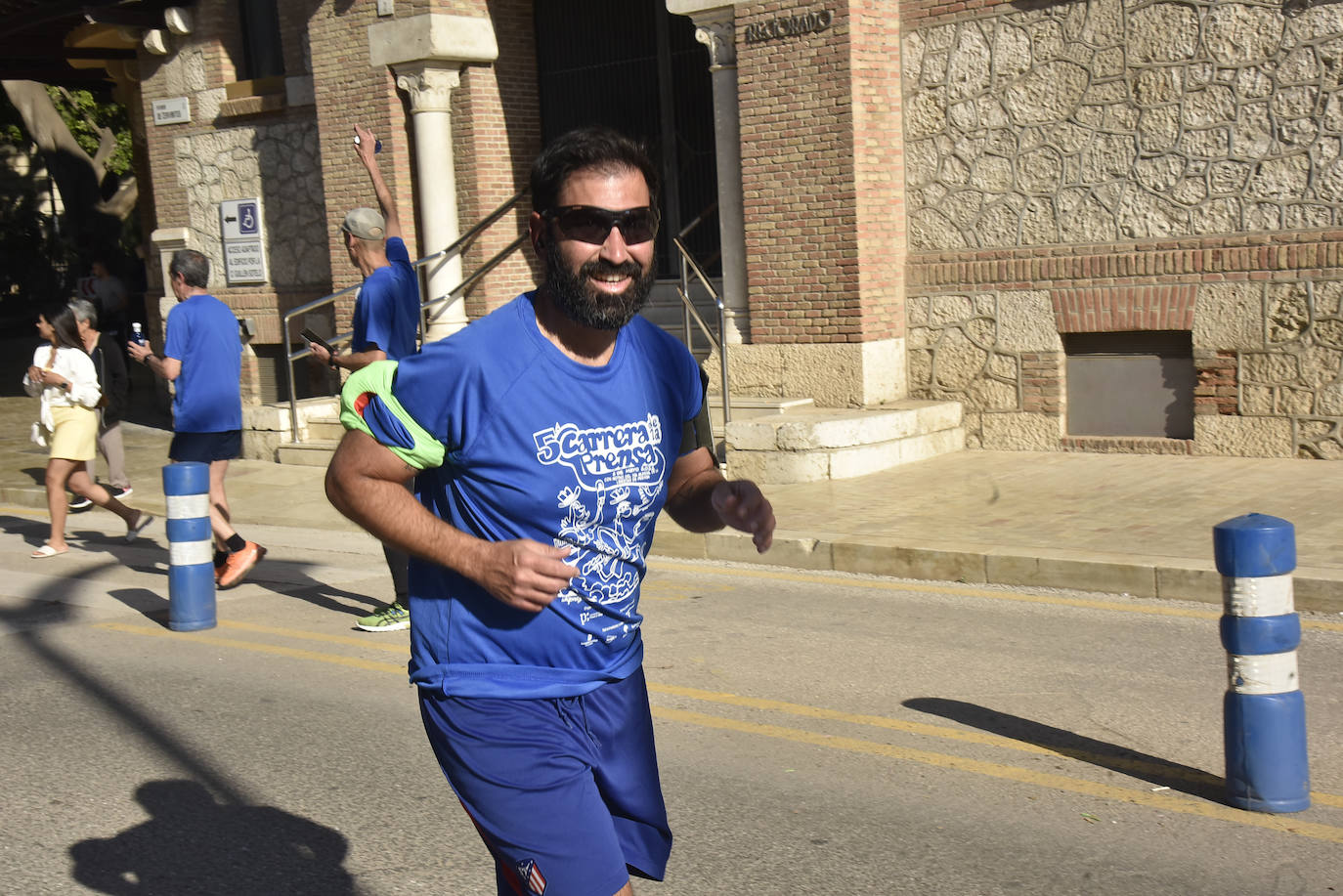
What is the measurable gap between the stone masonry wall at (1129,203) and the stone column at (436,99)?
5.43 metres

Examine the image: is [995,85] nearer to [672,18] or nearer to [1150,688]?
[672,18]

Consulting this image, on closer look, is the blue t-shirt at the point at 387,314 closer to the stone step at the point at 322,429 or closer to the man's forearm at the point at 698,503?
the man's forearm at the point at 698,503

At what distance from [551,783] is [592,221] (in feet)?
3.58

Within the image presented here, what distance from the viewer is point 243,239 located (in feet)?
61.9

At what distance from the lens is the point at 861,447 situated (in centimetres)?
1173

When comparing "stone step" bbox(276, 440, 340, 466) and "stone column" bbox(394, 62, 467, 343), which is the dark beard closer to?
"stone step" bbox(276, 440, 340, 466)

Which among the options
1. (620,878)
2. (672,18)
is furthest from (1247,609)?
(672,18)

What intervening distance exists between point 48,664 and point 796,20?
333 inches

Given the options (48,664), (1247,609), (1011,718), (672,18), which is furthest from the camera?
(672,18)

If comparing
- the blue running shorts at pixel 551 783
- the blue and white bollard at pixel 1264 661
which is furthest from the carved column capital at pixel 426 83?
the blue running shorts at pixel 551 783

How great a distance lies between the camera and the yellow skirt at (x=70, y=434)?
10562 millimetres

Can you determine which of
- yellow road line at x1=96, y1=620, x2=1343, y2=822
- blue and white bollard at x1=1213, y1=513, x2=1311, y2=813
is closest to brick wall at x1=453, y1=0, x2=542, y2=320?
yellow road line at x1=96, y1=620, x2=1343, y2=822

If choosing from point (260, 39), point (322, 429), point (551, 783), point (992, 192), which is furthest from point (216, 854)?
point (260, 39)

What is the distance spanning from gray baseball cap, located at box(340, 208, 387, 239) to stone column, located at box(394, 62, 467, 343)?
346 inches
